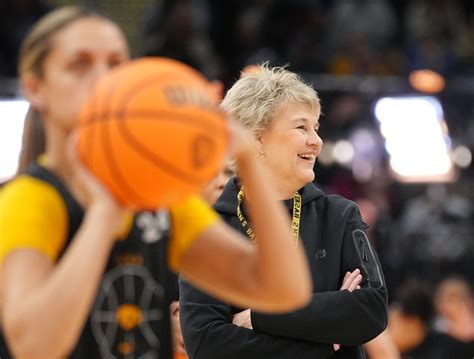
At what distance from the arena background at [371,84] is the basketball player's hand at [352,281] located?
583cm

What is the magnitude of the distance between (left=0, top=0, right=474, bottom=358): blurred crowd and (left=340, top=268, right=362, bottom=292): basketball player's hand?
4172 mm

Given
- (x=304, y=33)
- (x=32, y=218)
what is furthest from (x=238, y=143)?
(x=304, y=33)

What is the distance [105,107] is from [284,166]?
1.76m

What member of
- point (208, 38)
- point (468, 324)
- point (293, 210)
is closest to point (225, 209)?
point (293, 210)

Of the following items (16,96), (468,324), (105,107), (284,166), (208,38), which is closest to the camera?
(105,107)

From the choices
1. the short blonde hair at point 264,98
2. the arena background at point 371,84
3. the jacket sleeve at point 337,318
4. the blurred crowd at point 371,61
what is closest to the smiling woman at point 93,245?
the jacket sleeve at point 337,318

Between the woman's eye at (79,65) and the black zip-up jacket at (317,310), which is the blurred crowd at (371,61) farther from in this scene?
the woman's eye at (79,65)

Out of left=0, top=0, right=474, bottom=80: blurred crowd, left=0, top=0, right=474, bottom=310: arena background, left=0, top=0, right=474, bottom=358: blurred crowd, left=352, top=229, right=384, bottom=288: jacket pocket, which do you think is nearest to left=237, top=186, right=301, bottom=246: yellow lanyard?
left=352, top=229, right=384, bottom=288: jacket pocket

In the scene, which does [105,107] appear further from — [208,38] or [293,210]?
[208,38]

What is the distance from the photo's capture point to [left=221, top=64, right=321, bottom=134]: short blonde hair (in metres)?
4.20

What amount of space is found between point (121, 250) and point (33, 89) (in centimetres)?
49

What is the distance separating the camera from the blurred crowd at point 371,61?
33.4 ft

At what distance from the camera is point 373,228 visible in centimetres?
992

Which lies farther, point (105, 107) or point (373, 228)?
point (373, 228)
